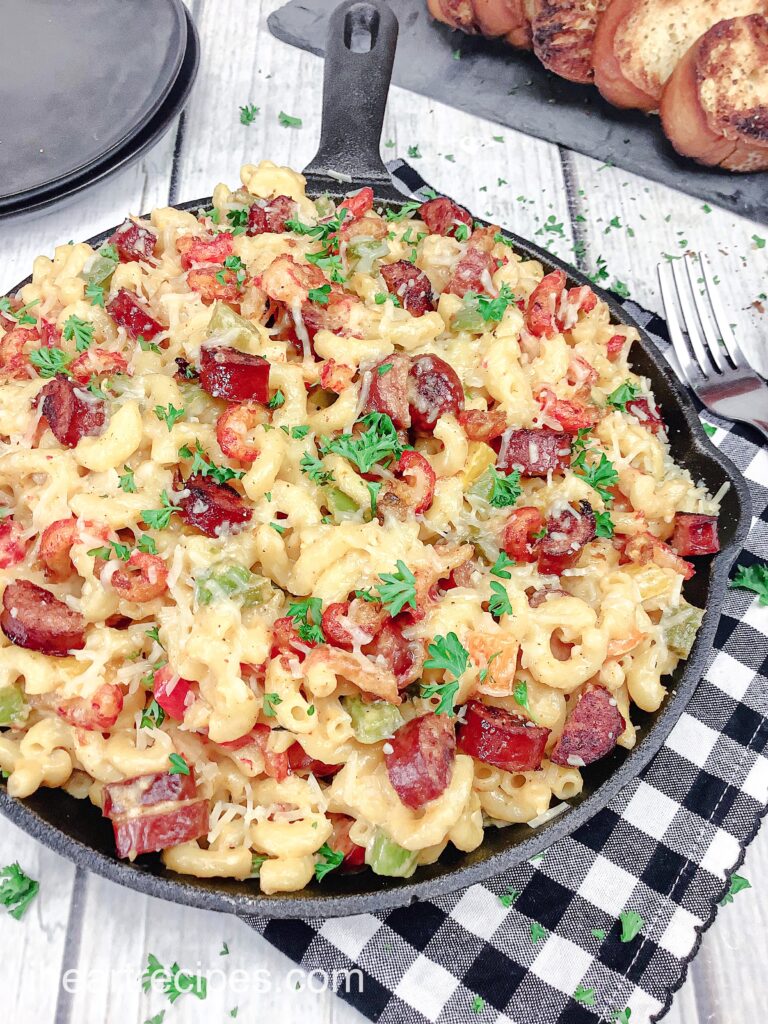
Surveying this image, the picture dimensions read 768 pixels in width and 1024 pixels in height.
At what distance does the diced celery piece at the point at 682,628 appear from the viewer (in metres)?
2.53

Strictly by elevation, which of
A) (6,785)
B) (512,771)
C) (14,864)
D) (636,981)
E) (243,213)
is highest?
(243,213)

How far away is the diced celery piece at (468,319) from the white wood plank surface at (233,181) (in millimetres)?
1679

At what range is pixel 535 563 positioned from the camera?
2.47 m

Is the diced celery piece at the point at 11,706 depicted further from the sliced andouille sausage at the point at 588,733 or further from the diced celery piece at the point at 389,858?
the sliced andouille sausage at the point at 588,733

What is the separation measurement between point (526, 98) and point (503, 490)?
3210 mm

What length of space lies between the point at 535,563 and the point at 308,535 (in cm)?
61

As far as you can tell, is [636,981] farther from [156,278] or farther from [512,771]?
[156,278]

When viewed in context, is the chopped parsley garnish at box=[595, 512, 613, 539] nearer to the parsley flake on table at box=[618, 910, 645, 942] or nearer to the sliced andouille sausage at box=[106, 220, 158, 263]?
the parsley flake on table at box=[618, 910, 645, 942]

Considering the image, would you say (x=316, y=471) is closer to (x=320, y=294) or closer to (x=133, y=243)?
(x=320, y=294)

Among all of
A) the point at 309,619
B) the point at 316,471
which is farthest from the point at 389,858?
the point at 316,471

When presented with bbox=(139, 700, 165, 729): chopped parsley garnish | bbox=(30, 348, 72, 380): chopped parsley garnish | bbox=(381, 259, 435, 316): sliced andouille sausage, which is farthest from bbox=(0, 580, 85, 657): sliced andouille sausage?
bbox=(381, 259, 435, 316): sliced andouille sausage

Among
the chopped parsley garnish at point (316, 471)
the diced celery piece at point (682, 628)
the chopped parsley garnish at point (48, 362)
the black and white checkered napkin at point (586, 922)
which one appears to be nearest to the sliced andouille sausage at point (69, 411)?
the chopped parsley garnish at point (48, 362)

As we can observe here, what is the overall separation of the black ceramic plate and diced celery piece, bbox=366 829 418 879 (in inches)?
126

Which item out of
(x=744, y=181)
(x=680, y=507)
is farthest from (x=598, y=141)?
(x=680, y=507)
